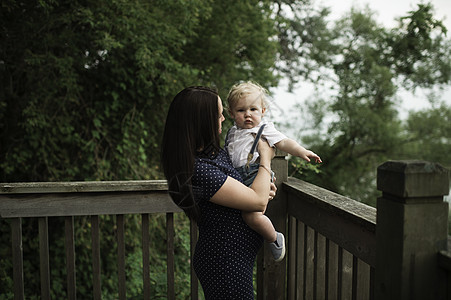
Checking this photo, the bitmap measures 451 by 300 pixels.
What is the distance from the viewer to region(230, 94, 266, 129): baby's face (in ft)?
5.09

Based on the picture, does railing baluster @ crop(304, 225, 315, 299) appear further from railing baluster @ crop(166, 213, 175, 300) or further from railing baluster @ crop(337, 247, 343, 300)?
railing baluster @ crop(166, 213, 175, 300)

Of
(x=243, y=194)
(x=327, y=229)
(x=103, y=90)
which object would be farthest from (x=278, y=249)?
(x=103, y=90)

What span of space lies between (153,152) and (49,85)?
5.47 feet

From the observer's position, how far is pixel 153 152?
5.40 metres

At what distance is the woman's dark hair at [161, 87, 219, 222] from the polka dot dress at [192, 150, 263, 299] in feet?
0.17

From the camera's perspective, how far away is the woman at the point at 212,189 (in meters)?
1.34

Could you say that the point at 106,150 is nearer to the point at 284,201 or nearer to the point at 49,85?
the point at 49,85

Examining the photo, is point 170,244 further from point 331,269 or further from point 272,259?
point 331,269

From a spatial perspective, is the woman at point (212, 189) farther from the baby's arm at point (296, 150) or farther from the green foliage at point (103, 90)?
the green foliage at point (103, 90)

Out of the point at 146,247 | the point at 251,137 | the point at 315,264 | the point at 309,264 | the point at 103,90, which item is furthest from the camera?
the point at 103,90

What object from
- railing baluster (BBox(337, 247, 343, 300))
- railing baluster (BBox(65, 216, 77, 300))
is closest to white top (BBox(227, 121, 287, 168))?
railing baluster (BBox(337, 247, 343, 300))

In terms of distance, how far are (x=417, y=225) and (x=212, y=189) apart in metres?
0.65

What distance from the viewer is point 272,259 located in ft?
7.09

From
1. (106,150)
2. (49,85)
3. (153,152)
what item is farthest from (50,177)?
(153,152)
